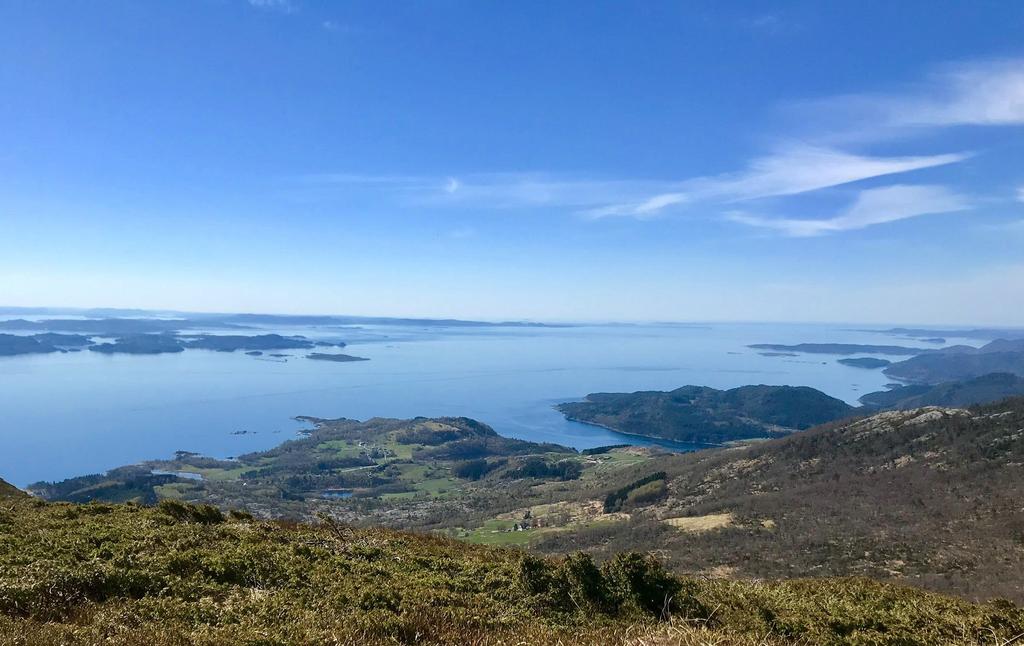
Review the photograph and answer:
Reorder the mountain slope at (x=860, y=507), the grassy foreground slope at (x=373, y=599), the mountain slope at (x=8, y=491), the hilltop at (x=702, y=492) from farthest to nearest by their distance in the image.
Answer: the hilltop at (x=702, y=492) → the mountain slope at (x=860, y=507) → the mountain slope at (x=8, y=491) → the grassy foreground slope at (x=373, y=599)

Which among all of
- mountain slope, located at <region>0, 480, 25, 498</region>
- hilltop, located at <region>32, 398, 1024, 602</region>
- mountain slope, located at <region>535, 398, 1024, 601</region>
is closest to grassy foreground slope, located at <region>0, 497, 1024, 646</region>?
hilltop, located at <region>32, 398, 1024, 602</region>

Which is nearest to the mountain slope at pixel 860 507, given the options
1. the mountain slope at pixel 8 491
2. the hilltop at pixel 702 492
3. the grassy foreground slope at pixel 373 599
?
the hilltop at pixel 702 492

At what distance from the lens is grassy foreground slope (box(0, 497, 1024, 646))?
5902 millimetres

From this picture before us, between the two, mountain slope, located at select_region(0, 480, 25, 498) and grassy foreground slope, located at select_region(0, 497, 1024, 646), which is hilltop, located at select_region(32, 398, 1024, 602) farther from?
mountain slope, located at select_region(0, 480, 25, 498)

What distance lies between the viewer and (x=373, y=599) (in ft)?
25.9

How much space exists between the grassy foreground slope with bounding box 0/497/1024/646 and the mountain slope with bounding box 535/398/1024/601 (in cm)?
2682

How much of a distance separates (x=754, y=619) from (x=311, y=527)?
10.3 m

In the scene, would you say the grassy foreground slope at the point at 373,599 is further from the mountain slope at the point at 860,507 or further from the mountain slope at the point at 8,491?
the mountain slope at the point at 860,507

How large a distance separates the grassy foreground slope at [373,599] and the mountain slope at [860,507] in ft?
88.0

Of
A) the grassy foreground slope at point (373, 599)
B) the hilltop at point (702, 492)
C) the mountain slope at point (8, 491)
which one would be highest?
the grassy foreground slope at point (373, 599)

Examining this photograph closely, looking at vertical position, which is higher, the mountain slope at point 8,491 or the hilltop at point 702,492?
the mountain slope at point 8,491

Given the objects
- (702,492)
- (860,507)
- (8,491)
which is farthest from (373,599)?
(702,492)

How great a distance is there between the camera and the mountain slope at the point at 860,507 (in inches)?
1566

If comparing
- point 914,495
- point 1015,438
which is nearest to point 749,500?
point 914,495
